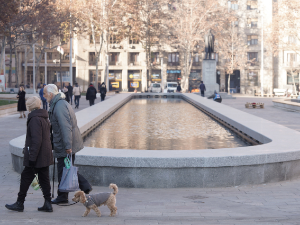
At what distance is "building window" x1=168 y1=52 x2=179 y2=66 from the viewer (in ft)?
238

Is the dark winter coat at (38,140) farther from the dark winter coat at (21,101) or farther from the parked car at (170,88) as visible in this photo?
the parked car at (170,88)

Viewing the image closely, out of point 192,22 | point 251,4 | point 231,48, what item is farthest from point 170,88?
point 251,4

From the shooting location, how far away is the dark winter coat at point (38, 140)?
5.96 metres

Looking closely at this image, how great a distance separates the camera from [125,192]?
7.27 metres

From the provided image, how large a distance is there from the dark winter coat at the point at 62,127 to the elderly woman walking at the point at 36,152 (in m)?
0.21

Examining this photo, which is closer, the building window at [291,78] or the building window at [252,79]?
the building window at [291,78]

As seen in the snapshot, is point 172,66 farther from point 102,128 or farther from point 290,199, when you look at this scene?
point 290,199

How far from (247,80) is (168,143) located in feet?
207

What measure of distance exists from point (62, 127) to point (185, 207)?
6.43 feet

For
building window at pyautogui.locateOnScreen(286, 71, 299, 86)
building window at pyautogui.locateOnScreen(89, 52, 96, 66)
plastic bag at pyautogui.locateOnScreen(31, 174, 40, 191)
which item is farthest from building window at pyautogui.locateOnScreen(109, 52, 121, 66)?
plastic bag at pyautogui.locateOnScreen(31, 174, 40, 191)

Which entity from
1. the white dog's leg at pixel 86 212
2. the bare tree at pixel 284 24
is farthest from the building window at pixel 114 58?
the white dog's leg at pixel 86 212

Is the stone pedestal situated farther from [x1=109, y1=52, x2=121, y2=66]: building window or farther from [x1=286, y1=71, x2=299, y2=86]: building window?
[x1=286, y1=71, x2=299, y2=86]: building window

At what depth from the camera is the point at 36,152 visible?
19.5 feet

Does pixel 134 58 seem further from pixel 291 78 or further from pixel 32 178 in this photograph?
pixel 32 178
